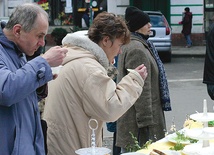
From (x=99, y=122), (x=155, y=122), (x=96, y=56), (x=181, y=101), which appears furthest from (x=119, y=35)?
(x=181, y=101)

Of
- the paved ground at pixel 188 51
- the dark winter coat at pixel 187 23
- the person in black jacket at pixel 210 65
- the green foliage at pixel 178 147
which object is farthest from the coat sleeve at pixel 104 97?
the dark winter coat at pixel 187 23

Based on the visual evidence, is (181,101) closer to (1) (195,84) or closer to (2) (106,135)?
(1) (195,84)

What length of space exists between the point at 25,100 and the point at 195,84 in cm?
983

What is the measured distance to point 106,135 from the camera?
7656 mm

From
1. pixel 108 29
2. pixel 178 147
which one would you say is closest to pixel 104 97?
pixel 108 29

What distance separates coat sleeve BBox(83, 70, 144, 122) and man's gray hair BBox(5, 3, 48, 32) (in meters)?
0.61

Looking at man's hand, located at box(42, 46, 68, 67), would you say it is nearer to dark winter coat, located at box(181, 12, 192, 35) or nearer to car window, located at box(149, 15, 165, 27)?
car window, located at box(149, 15, 165, 27)

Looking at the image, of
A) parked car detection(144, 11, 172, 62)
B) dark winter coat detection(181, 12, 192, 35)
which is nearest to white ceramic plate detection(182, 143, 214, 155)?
parked car detection(144, 11, 172, 62)

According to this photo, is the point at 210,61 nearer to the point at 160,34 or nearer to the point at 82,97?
the point at 82,97

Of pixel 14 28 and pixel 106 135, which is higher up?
pixel 14 28

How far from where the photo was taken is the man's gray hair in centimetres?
267

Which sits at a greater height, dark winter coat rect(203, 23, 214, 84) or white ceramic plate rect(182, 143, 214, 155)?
dark winter coat rect(203, 23, 214, 84)

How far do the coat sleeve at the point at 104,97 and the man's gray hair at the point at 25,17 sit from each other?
1.99 ft

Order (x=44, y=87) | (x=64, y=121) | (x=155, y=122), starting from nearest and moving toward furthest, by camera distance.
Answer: (x=44, y=87) → (x=64, y=121) → (x=155, y=122)
